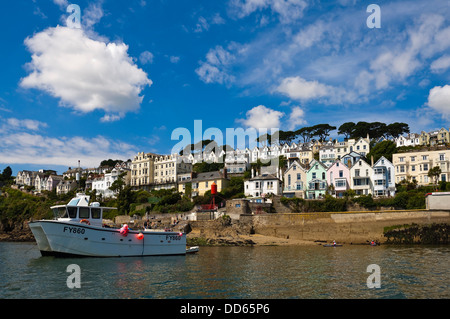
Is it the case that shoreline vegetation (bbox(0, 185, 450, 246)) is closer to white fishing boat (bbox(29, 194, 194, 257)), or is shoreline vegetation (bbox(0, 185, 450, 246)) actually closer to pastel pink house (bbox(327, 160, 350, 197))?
pastel pink house (bbox(327, 160, 350, 197))

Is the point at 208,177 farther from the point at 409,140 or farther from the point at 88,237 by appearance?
the point at 409,140

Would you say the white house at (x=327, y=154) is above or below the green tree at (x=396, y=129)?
below

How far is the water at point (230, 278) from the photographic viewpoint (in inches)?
600

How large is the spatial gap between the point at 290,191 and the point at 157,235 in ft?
121

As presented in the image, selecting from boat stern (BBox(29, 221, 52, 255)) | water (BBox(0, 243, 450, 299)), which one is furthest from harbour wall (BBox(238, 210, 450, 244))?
boat stern (BBox(29, 221, 52, 255))

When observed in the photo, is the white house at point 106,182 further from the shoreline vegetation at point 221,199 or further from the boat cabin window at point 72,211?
the boat cabin window at point 72,211

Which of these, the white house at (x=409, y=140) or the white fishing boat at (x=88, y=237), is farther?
the white house at (x=409, y=140)

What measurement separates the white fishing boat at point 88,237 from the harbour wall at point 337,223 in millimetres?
19140

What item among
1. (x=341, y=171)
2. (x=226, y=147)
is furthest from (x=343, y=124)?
(x=341, y=171)

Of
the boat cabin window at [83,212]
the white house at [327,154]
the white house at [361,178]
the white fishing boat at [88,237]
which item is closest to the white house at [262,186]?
the white house at [361,178]

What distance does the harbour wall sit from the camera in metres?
40.0
